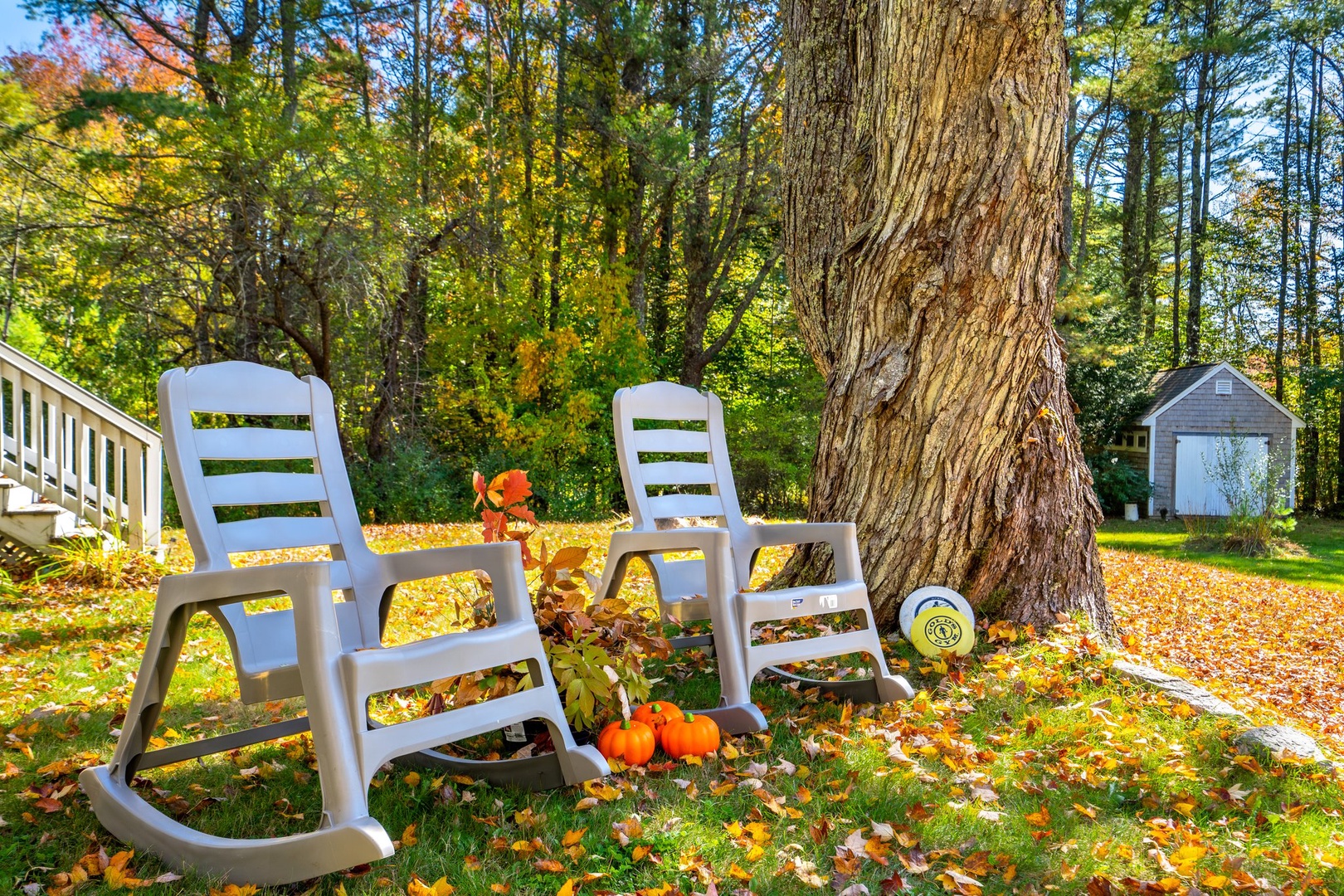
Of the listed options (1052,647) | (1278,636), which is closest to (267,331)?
(1052,647)

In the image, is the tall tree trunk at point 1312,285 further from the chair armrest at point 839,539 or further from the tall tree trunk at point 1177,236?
the chair armrest at point 839,539

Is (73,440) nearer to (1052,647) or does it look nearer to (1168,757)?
(1052,647)

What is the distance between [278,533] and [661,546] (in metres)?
1.14

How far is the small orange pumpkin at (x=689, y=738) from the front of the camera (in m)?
2.66

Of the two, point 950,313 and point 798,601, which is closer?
point 798,601

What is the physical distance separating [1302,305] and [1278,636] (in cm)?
1624

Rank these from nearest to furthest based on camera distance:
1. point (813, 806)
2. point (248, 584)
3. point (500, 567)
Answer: point (248, 584), point (500, 567), point (813, 806)

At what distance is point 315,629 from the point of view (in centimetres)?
182

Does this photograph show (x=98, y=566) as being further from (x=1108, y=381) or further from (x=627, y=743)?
(x=1108, y=381)

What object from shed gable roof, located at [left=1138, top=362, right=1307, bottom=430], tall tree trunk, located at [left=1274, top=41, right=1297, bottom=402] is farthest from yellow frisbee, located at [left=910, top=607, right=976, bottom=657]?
tall tree trunk, located at [left=1274, top=41, right=1297, bottom=402]

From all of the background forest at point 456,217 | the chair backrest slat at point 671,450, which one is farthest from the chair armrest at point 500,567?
the background forest at point 456,217

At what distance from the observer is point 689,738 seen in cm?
266

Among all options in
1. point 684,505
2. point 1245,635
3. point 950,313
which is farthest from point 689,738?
point 1245,635

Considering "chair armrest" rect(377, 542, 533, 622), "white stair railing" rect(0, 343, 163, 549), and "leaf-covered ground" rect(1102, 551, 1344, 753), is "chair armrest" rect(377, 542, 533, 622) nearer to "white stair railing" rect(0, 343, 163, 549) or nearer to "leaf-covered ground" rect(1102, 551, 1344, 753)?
"leaf-covered ground" rect(1102, 551, 1344, 753)
